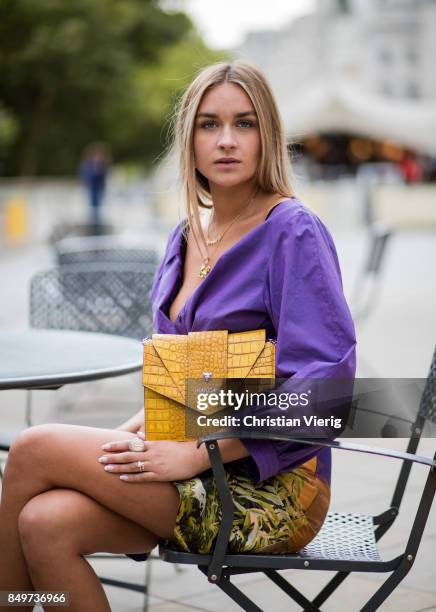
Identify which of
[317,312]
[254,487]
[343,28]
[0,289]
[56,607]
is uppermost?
[343,28]

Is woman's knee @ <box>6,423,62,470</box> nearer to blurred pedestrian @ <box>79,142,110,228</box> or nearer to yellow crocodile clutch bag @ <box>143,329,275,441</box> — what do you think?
yellow crocodile clutch bag @ <box>143,329,275,441</box>

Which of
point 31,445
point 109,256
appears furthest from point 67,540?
point 109,256

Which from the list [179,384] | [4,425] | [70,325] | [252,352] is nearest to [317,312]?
[252,352]

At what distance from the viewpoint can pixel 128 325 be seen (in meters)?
5.81

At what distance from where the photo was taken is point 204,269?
313 cm

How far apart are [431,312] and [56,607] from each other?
34.6ft

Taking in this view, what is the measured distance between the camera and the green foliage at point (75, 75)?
34312 millimetres

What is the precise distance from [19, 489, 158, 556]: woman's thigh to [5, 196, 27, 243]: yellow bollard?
22.4m

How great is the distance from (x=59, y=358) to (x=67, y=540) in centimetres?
121

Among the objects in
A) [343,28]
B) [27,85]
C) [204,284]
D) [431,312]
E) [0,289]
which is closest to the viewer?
[204,284]

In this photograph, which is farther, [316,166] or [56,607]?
[316,166]

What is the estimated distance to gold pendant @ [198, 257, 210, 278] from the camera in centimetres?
312

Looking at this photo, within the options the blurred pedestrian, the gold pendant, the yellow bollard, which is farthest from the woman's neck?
the blurred pedestrian

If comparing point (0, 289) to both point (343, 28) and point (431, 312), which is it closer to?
point (431, 312)
